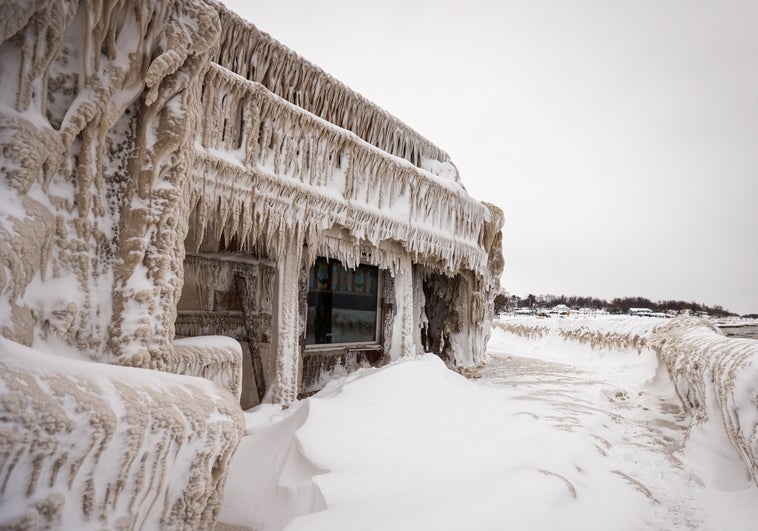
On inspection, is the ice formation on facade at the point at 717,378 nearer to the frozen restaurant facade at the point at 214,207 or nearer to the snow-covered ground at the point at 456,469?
the snow-covered ground at the point at 456,469

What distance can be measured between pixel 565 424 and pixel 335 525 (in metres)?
4.00

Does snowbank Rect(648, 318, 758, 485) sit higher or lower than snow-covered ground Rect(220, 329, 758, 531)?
higher

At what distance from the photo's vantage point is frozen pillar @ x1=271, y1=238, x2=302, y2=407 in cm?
486

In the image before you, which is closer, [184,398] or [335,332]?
[184,398]

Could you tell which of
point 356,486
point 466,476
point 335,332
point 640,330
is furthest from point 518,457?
point 640,330

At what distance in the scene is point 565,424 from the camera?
482cm

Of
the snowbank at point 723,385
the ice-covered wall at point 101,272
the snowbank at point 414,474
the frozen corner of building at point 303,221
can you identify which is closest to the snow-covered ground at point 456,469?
the snowbank at point 414,474

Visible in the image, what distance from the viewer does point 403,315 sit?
7398mm

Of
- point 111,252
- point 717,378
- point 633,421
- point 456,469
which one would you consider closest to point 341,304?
point 456,469

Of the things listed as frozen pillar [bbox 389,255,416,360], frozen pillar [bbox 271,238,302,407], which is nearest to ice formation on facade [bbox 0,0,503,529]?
frozen pillar [bbox 271,238,302,407]

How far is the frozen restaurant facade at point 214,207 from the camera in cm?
174

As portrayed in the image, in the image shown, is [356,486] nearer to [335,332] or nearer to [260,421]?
[260,421]

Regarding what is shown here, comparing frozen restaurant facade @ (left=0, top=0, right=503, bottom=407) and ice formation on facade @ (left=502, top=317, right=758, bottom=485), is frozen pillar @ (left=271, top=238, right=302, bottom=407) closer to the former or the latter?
frozen restaurant facade @ (left=0, top=0, right=503, bottom=407)

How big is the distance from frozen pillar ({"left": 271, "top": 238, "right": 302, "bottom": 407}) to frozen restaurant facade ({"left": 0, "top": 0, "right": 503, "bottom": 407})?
0.08 ft
